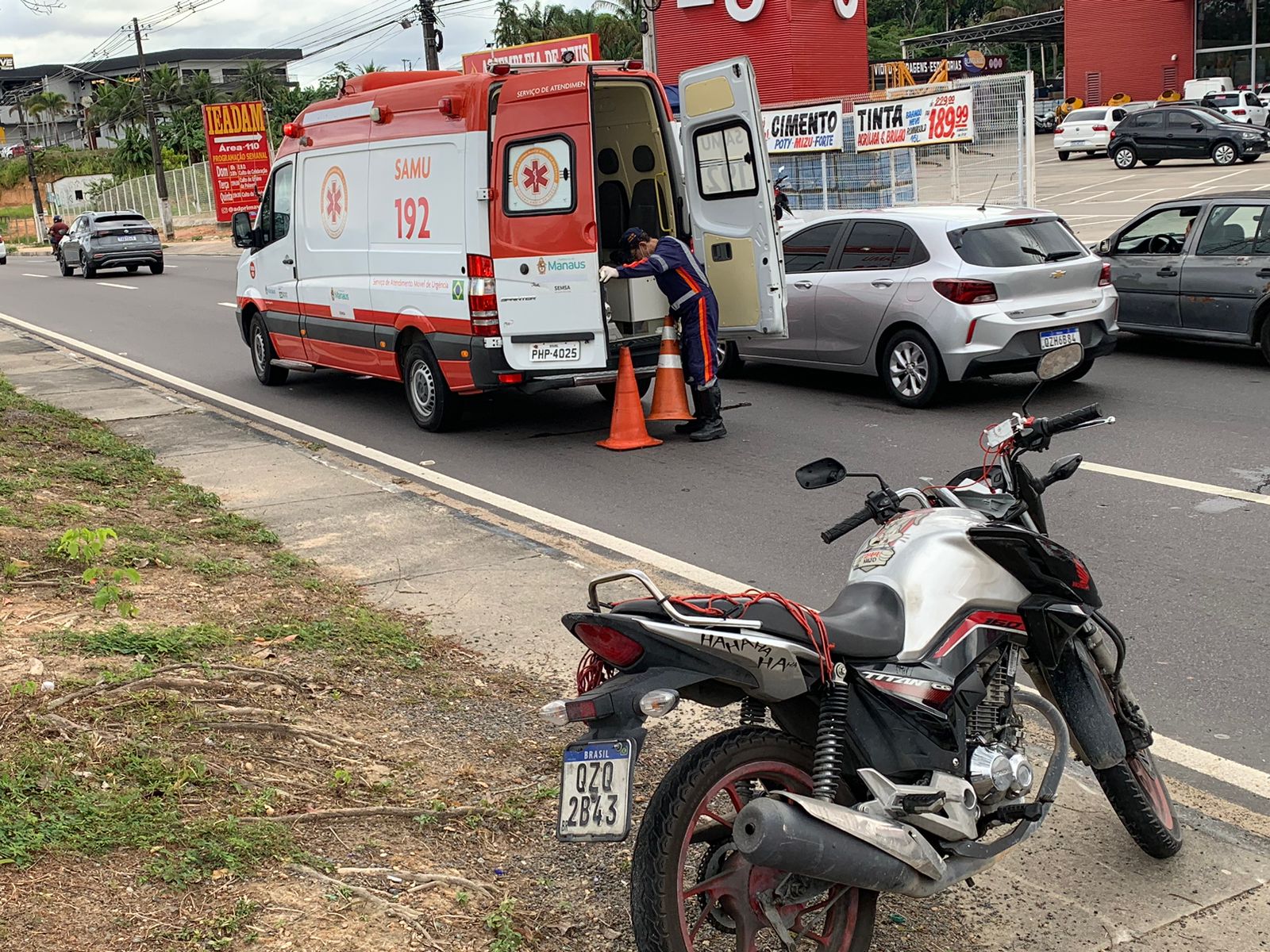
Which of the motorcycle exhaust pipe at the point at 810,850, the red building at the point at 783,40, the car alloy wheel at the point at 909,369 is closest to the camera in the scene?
the motorcycle exhaust pipe at the point at 810,850

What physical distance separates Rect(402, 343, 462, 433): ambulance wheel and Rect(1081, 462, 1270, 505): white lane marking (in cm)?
506

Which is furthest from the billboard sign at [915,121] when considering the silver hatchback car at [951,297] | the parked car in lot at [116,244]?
the parked car in lot at [116,244]

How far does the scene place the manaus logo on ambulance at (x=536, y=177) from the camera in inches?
396

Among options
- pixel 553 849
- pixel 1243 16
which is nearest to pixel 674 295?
pixel 553 849

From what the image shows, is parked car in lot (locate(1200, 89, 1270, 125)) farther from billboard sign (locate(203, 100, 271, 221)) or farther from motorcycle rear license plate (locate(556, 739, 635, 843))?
motorcycle rear license plate (locate(556, 739, 635, 843))

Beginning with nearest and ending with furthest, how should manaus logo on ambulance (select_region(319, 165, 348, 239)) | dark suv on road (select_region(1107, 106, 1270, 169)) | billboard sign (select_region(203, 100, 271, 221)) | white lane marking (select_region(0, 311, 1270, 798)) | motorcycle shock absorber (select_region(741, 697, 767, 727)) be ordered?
motorcycle shock absorber (select_region(741, 697, 767, 727)), white lane marking (select_region(0, 311, 1270, 798)), manaus logo on ambulance (select_region(319, 165, 348, 239)), dark suv on road (select_region(1107, 106, 1270, 169)), billboard sign (select_region(203, 100, 271, 221))

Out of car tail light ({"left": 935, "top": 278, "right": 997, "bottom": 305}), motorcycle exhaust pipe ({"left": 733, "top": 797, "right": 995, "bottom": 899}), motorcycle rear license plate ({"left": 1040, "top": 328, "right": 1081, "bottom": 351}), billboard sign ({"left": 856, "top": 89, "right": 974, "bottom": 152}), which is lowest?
motorcycle exhaust pipe ({"left": 733, "top": 797, "right": 995, "bottom": 899})

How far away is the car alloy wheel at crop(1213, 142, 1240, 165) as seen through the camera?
3791cm

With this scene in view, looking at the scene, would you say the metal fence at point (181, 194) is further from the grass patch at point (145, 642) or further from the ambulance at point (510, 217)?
the grass patch at point (145, 642)

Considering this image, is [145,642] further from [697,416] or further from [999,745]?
[697,416]

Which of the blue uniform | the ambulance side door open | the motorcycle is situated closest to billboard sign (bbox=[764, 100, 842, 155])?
the ambulance side door open

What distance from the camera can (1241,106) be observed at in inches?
1774

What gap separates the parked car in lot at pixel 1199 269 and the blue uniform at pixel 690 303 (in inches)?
189

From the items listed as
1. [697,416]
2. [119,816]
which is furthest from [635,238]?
[119,816]
